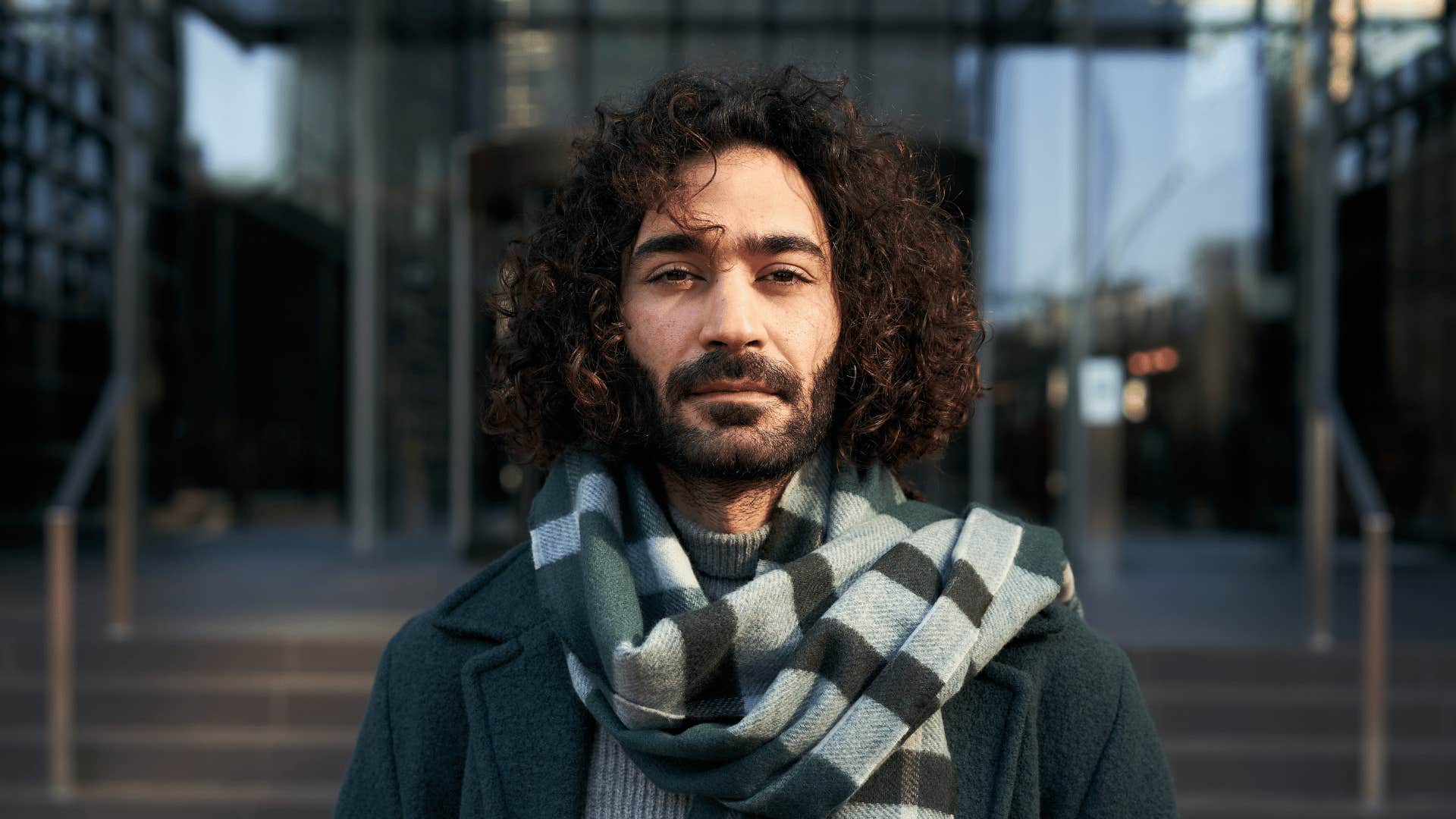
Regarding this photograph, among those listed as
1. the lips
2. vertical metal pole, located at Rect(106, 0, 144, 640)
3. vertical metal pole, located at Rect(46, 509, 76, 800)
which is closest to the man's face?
the lips

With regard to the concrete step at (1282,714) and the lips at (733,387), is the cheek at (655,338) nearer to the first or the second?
the lips at (733,387)

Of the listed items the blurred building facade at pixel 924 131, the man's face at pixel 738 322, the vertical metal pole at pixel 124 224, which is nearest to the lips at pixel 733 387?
the man's face at pixel 738 322

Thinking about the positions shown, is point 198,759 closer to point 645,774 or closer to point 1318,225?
point 645,774

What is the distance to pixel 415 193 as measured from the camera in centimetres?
770

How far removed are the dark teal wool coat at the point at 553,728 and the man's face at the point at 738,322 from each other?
28 cm

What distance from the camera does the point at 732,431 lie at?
1162 mm

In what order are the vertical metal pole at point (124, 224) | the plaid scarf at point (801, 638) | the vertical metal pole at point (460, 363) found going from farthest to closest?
1. the vertical metal pole at point (460, 363)
2. the vertical metal pole at point (124, 224)
3. the plaid scarf at point (801, 638)

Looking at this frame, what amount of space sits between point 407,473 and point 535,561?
6.69 metres

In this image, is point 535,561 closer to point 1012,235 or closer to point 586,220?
point 586,220

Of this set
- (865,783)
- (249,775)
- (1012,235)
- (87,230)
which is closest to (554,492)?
(865,783)

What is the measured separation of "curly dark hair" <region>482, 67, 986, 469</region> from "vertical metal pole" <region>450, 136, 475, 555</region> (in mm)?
5942

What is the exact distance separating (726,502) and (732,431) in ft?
0.35

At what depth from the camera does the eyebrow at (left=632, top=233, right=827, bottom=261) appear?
3.97 feet

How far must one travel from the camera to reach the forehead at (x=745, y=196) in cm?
122
